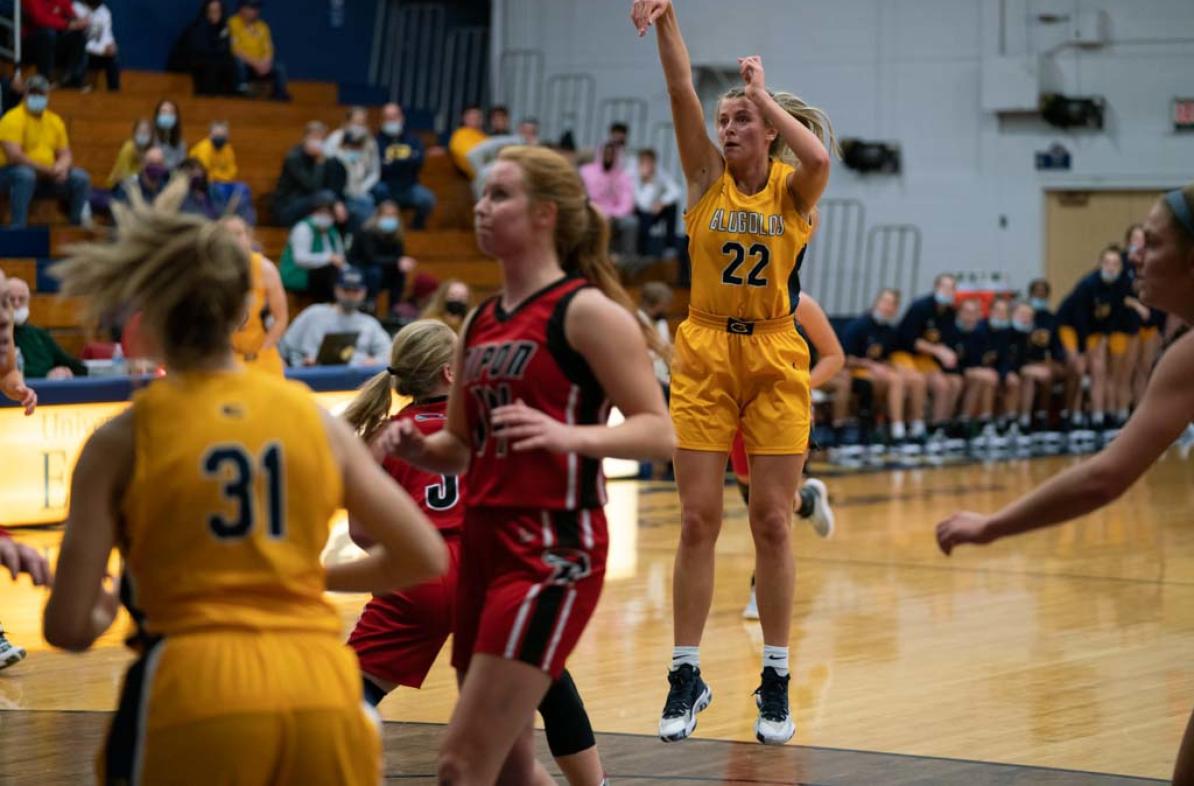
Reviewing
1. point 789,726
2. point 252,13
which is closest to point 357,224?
point 252,13

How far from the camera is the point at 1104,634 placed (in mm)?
8000

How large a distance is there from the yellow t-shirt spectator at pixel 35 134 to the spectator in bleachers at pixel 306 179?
2.06 meters

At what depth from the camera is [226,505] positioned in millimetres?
2732

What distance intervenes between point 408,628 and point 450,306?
27.4 feet

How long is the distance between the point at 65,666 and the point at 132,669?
4.66 meters

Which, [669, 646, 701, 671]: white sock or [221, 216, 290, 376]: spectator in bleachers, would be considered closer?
[669, 646, 701, 671]: white sock

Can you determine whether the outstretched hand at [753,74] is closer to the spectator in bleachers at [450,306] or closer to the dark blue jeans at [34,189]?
the spectator in bleachers at [450,306]

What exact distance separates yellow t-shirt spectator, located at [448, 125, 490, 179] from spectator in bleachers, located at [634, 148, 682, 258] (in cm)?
178

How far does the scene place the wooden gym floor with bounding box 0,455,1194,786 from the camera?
5715 millimetres

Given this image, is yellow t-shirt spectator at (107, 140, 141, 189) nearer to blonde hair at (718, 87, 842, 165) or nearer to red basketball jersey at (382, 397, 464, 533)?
blonde hair at (718, 87, 842, 165)

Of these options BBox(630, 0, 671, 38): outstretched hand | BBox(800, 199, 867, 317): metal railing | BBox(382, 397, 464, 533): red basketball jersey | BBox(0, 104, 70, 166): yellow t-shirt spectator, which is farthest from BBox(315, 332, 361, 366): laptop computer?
BBox(800, 199, 867, 317): metal railing

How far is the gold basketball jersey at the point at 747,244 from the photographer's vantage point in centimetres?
591

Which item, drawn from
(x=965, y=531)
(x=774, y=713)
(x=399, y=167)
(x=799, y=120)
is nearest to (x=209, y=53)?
(x=399, y=167)

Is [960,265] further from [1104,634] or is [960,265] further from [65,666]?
[65,666]
